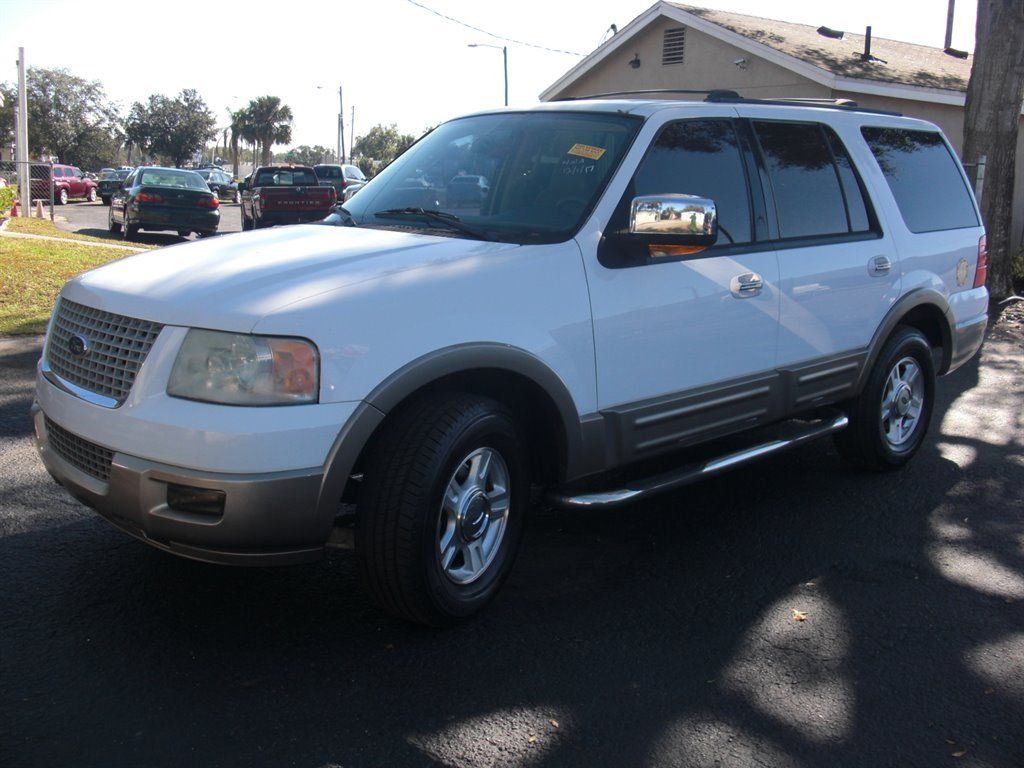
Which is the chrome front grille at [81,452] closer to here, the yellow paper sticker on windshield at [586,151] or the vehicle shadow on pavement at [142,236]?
the yellow paper sticker on windshield at [586,151]

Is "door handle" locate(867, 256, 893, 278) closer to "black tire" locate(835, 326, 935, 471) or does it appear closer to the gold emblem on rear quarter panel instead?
"black tire" locate(835, 326, 935, 471)

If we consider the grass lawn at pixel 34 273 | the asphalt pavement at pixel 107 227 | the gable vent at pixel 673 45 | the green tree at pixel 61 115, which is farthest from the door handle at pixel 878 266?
the green tree at pixel 61 115

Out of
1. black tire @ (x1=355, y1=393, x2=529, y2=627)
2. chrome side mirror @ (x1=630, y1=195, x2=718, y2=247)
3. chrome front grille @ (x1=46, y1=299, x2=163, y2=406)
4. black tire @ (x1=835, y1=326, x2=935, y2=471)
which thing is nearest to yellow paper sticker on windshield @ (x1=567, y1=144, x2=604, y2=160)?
chrome side mirror @ (x1=630, y1=195, x2=718, y2=247)

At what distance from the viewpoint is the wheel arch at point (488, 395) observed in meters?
3.22

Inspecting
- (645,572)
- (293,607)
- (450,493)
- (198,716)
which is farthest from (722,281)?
(198,716)

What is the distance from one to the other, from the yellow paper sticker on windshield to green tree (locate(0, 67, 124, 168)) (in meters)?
68.6

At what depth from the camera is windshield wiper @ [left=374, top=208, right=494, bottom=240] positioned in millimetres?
4066

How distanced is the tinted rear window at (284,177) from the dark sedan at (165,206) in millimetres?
2351

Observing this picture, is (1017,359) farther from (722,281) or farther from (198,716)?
(198,716)

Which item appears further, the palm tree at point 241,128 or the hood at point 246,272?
the palm tree at point 241,128

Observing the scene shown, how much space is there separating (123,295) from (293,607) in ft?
4.33

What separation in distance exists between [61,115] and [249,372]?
73631 millimetres

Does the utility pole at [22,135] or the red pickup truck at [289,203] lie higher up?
the utility pole at [22,135]

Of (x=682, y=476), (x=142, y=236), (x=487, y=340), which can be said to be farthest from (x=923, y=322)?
(x=142, y=236)
